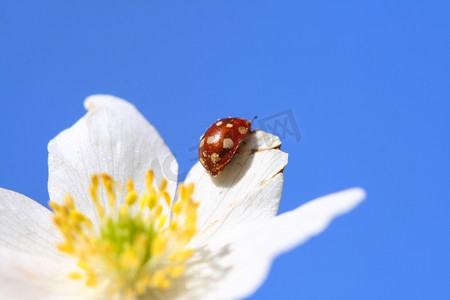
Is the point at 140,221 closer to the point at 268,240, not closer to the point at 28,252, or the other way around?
the point at 28,252

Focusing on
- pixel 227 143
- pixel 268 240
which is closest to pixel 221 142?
pixel 227 143

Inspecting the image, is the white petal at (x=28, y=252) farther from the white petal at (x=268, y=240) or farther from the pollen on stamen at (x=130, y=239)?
the white petal at (x=268, y=240)

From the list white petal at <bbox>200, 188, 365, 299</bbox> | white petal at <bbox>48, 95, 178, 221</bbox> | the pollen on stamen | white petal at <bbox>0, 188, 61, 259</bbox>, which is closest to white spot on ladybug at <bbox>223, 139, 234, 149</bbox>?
white petal at <bbox>48, 95, 178, 221</bbox>

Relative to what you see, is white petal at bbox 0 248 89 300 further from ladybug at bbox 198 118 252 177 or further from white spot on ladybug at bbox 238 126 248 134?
white spot on ladybug at bbox 238 126 248 134

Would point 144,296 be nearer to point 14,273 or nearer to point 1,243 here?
point 14,273

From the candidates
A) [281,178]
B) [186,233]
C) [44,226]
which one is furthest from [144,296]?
[281,178]

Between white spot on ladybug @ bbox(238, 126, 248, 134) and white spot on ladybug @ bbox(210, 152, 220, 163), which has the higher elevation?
white spot on ladybug @ bbox(238, 126, 248, 134)
